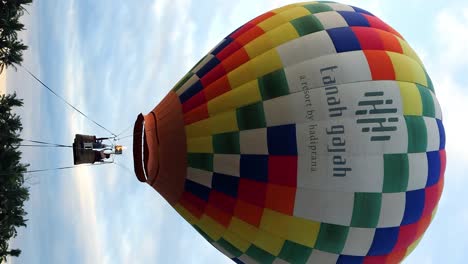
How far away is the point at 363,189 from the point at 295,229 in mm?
1153

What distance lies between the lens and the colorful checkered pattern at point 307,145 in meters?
6.23

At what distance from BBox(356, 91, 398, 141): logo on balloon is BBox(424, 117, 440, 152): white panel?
903mm

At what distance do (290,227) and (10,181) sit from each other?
247 inches

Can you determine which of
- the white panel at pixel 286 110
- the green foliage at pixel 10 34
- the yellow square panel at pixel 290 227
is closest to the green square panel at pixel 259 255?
the yellow square panel at pixel 290 227

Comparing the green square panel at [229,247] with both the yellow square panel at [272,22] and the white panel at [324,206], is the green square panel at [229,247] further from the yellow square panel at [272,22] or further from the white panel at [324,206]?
the yellow square panel at [272,22]

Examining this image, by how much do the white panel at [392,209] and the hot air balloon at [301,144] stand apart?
0.02 meters

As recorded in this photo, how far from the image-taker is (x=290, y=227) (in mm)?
6473

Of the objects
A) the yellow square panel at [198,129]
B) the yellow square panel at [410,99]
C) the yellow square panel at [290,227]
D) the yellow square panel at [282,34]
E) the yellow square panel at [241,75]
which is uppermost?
the yellow square panel at [282,34]

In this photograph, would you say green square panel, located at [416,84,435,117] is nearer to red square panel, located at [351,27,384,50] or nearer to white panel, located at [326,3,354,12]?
red square panel, located at [351,27,384,50]

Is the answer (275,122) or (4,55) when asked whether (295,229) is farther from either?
(4,55)

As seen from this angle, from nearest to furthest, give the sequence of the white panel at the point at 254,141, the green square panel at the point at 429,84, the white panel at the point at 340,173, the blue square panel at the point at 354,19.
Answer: the white panel at the point at 340,173 → the white panel at the point at 254,141 → the blue square panel at the point at 354,19 → the green square panel at the point at 429,84

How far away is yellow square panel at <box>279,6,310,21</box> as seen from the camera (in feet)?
23.8

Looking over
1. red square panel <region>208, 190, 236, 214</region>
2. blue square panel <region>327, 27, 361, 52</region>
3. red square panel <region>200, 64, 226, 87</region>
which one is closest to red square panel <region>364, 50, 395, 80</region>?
blue square panel <region>327, 27, 361, 52</region>

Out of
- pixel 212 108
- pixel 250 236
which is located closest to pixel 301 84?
pixel 212 108
